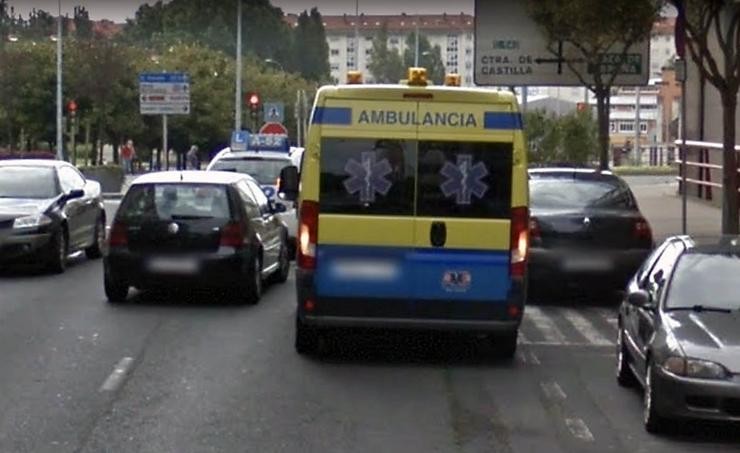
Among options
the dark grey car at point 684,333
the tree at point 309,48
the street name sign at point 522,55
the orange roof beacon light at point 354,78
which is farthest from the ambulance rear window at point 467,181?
the tree at point 309,48

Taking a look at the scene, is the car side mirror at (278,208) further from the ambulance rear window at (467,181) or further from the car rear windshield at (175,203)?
the ambulance rear window at (467,181)

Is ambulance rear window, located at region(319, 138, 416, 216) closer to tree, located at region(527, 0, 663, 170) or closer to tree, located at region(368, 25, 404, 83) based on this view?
tree, located at region(527, 0, 663, 170)

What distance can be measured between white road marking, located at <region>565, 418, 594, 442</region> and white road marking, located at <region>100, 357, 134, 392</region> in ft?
11.5

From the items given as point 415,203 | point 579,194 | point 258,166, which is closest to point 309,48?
point 258,166

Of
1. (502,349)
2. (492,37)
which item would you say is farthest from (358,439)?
(492,37)

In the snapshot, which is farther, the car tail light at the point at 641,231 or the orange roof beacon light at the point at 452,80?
the car tail light at the point at 641,231

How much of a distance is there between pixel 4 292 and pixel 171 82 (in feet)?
90.1

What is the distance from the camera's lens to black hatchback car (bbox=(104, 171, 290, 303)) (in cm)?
1697

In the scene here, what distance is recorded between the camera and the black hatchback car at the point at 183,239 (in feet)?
55.7

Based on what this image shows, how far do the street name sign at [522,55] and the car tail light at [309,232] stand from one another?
19693 mm

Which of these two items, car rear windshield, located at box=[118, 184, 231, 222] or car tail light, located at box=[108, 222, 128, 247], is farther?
car rear windshield, located at box=[118, 184, 231, 222]

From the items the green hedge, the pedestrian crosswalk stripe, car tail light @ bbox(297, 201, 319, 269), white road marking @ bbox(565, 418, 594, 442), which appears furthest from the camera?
the green hedge

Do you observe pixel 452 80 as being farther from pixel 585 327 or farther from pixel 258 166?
pixel 258 166

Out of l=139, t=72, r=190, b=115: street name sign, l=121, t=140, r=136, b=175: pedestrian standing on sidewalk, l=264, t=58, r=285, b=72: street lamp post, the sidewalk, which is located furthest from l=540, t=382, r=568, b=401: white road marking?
l=264, t=58, r=285, b=72: street lamp post
